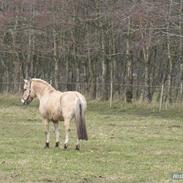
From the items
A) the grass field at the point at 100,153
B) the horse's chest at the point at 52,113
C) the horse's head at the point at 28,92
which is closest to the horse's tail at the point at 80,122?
the grass field at the point at 100,153

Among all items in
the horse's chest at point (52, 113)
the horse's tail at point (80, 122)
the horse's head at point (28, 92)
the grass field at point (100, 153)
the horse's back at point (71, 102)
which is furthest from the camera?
the horse's head at point (28, 92)

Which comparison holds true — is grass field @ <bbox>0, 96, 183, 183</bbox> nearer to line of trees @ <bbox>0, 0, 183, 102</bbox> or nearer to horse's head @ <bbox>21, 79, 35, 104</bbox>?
horse's head @ <bbox>21, 79, 35, 104</bbox>

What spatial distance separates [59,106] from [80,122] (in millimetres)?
1170

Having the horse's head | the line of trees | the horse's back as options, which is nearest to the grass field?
the horse's back

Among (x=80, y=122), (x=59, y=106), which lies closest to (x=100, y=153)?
(x=80, y=122)

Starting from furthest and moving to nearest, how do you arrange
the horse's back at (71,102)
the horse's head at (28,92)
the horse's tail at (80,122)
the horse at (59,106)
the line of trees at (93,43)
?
1. the line of trees at (93,43)
2. the horse's head at (28,92)
3. the horse's back at (71,102)
4. the horse at (59,106)
5. the horse's tail at (80,122)

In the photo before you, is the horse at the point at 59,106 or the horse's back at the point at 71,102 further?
the horse's back at the point at 71,102

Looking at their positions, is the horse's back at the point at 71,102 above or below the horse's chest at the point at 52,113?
above

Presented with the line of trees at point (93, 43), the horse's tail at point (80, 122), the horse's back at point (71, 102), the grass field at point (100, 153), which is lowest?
the grass field at point (100, 153)

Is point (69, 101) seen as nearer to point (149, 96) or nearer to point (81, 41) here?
point (149, 96)

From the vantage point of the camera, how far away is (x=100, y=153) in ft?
49.2

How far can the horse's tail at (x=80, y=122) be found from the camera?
1467 cm

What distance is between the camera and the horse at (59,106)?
1504cm

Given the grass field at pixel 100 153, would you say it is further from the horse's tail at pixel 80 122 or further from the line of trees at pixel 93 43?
the line of trees at pixel 93 43
